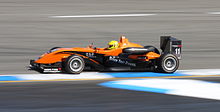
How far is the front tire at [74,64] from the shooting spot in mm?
11909

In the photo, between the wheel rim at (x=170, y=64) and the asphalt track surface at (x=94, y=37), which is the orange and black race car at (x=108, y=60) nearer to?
the wheel rim at (x=170, y=64)

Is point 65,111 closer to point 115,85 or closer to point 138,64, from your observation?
point 115,85

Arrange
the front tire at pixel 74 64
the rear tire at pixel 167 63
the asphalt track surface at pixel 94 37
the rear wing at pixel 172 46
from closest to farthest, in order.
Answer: the asphalt track surface at pixel 94 37, the front tire at pixel 74 64, the rear tire at pixel 167 63, the rear wing at pixel 172 46

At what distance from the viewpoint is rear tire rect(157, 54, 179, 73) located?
1246 centimetres

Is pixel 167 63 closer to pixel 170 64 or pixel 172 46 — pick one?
pixel 170 64

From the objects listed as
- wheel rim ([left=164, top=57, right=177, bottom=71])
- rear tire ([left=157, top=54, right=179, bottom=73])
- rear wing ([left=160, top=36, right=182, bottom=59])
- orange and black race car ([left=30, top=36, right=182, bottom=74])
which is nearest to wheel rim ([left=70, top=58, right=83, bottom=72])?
orange and black race car ([left=30, top=36, right=182, bottom=74])

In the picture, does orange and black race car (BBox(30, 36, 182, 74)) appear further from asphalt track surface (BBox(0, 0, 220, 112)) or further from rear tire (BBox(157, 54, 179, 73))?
asphalt track surface (BBox(0, 0, 220, 112))

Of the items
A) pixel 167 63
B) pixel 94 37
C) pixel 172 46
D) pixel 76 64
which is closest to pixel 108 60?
pixel 76 64

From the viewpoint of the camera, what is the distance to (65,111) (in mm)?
7992

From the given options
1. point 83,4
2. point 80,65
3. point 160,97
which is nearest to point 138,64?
point 80,65

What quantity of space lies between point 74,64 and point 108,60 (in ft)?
3.03

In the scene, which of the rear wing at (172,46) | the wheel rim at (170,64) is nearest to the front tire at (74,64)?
the wheel rim at (170,64)

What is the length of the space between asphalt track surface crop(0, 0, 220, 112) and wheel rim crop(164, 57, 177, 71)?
1342 mm

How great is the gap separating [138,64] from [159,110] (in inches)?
177
